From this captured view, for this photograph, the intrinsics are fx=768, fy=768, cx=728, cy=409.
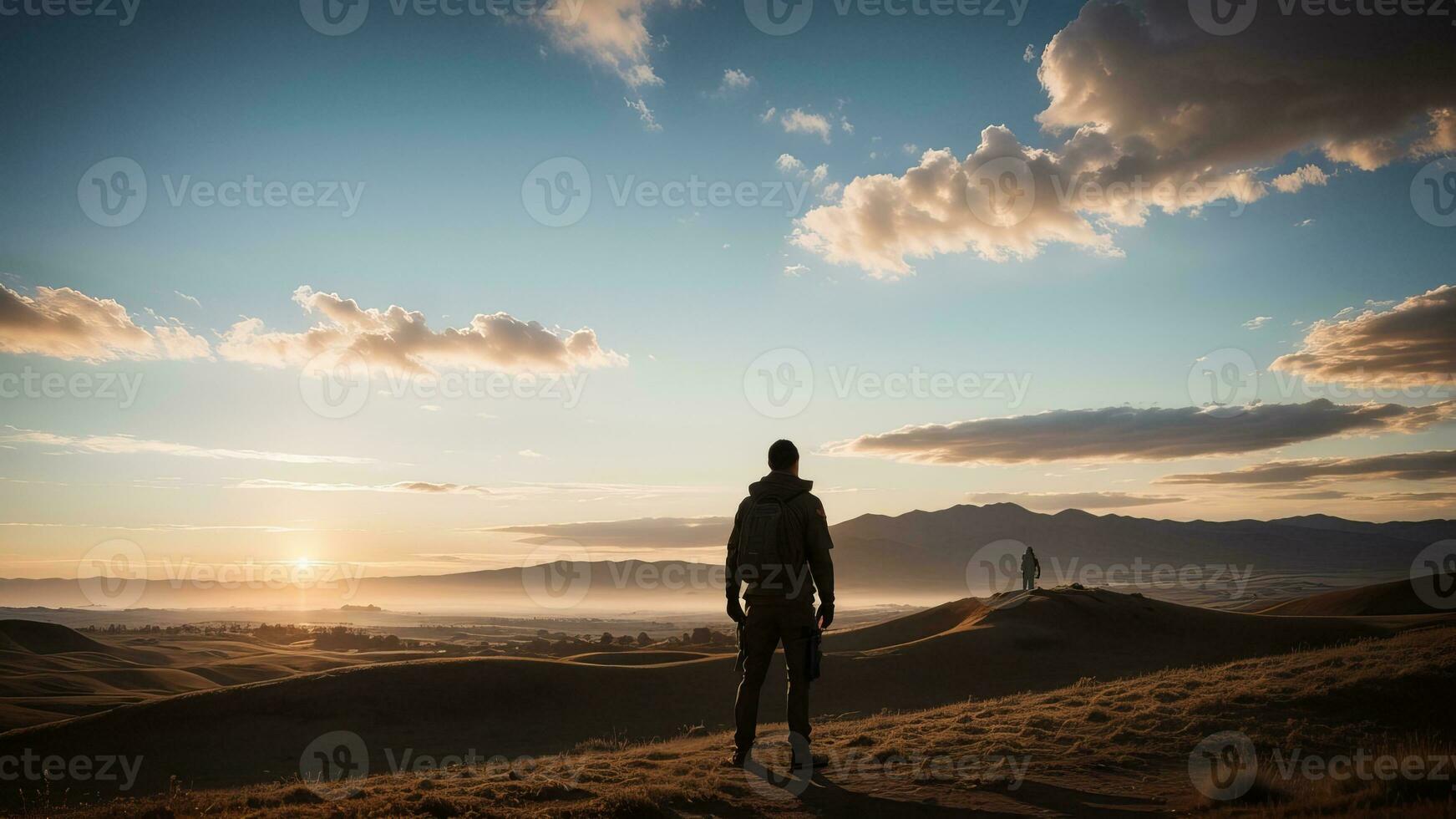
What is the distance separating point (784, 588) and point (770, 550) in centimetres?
40

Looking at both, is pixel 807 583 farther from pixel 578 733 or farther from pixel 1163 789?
pixel 578 733

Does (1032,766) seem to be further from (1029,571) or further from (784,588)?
(1029,571)

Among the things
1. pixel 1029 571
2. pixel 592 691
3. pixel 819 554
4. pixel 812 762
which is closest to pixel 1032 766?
pixel 812 762

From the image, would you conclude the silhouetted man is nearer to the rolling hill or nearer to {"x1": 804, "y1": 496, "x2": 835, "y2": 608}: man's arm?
{"x1": 804, "y1": 496, "x2": 835, "y2": 608}: man's arm

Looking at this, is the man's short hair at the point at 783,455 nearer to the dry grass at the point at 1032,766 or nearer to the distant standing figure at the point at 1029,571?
the dry grass at the point at 1032,766

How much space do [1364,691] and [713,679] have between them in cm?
1674

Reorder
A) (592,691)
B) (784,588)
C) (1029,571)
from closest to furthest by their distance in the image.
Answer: (784,588) < (592,691) < (1029,571)

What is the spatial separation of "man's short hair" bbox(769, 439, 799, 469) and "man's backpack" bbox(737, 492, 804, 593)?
405mm

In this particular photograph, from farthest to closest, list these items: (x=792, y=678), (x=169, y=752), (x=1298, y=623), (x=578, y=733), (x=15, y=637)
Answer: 1. (x=15, y=637)
2. (x=1298, y=623)
3. (x=578, y=733)
4. (x=169, y=752)
5. (x=792, y=678)

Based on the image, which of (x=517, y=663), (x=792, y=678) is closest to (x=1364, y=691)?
(x=792, y=678)

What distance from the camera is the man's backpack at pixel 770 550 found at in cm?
763

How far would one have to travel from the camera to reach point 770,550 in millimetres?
7652

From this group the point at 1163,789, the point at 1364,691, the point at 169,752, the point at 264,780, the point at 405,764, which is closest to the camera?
the point at 1163,789

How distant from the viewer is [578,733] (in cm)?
1881
